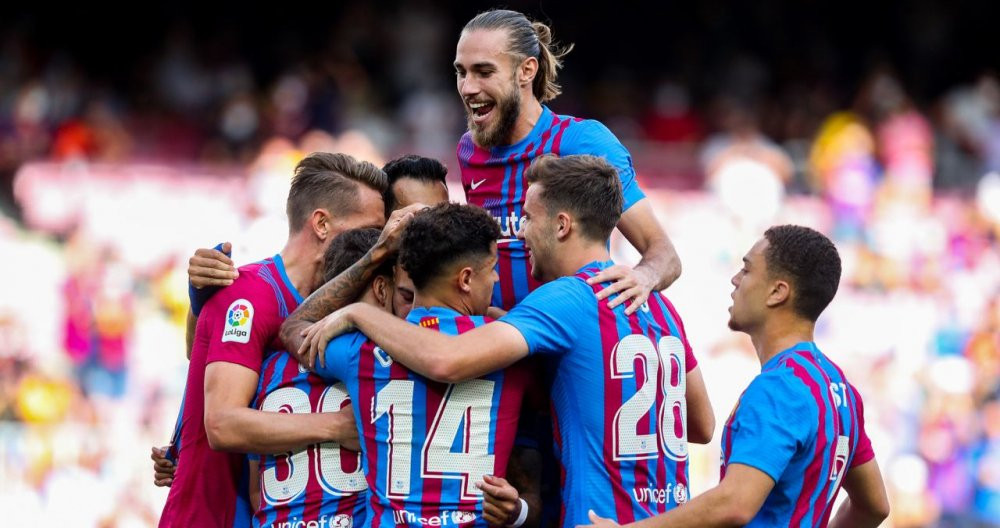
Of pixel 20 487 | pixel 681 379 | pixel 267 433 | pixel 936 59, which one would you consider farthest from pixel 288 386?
pixel 936 59

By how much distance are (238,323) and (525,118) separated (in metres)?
1.50

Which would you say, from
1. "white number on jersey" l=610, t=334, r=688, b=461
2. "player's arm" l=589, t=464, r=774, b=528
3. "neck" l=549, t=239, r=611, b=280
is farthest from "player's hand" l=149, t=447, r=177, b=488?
"player's arm" l=589, t=464, r=774, b=528

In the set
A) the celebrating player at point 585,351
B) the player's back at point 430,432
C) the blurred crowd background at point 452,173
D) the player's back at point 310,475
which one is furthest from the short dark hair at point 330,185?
the blurred crowd background at point 452,173

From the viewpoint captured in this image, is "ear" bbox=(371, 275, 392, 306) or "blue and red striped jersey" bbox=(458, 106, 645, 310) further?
"blue and red striped jersey" bbox=(458, 106, 645, 310)

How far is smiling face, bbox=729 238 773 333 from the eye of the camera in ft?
17.7

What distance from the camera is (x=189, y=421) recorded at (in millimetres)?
6035

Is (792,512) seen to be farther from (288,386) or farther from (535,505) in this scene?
(288,386)

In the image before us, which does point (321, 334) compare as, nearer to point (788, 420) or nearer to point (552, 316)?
point (552, 316)

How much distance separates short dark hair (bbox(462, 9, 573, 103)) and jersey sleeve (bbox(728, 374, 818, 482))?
5.98 feet

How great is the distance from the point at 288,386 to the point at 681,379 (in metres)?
1.55

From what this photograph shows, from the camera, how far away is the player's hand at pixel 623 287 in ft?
17.3

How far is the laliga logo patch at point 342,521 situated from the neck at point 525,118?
68.3 inches

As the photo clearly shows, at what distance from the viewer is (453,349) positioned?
4.96 metres

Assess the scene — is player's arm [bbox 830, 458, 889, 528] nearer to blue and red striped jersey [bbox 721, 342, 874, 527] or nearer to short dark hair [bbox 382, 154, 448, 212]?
blue and red striped jersey [bbox 721, 342, 874, 527]
